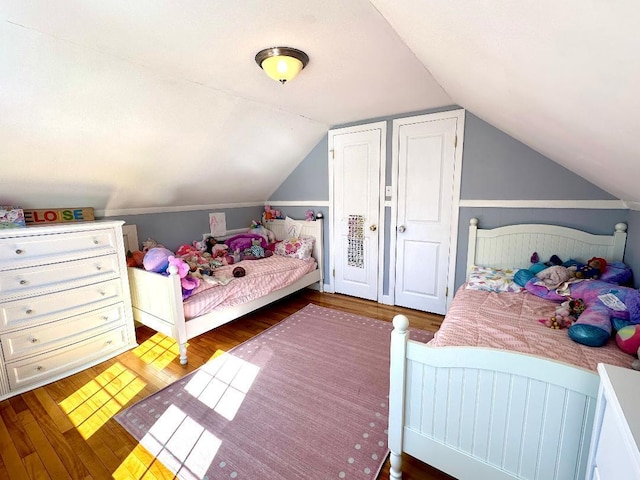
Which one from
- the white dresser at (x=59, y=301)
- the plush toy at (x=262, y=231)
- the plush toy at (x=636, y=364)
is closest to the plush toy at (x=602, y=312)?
the plush toy at (x=636, y=364)

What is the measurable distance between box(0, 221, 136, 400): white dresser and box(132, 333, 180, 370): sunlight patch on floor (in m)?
0.14

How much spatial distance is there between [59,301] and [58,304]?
2 cm

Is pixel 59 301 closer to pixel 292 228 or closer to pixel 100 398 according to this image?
pixel 100 398

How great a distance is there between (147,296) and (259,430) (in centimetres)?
154

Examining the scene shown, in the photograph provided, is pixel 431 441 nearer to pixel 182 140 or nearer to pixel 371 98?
pixel 371 98

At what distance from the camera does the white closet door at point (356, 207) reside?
3.45 metres

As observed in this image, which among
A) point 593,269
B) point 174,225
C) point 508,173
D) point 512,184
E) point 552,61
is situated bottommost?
point 593,269

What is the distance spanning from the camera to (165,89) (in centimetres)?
210

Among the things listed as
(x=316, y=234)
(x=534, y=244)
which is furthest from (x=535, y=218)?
(x=316, y=234)

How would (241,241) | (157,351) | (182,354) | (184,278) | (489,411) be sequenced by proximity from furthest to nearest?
(241,241), (157,351), (184,278), (182,354), (489,411)

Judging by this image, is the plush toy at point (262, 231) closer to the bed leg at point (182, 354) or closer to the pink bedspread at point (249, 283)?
the pink bedspread at point (249, 283)

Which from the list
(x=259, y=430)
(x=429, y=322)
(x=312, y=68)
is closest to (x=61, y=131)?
(x=312, y=68)

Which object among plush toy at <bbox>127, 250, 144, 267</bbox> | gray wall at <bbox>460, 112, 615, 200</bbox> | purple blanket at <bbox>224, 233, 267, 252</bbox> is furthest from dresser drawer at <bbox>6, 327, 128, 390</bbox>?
gray wall at <bbox>460, 112, 615, 200</bbox>

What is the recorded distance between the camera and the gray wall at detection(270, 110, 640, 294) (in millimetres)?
2432
